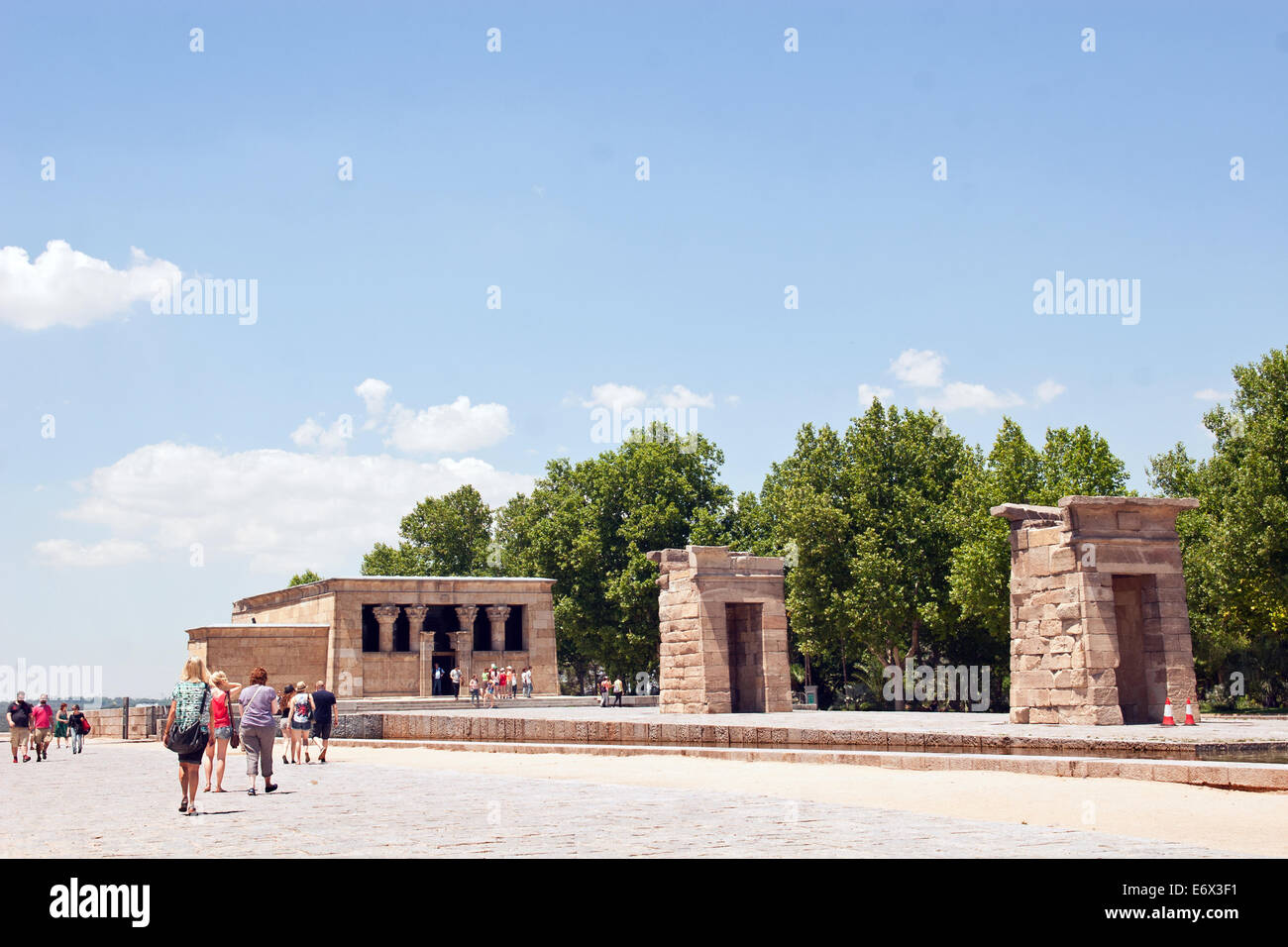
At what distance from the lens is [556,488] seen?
71250 mm

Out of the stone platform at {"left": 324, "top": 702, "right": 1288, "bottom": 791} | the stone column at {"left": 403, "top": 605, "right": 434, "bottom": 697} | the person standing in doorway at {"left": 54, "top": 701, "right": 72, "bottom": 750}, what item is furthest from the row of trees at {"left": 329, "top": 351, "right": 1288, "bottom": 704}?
the person standing in doorway at {"left": 54, "top": 701, "right": 72, "bottom": 750}

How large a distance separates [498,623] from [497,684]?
464cm

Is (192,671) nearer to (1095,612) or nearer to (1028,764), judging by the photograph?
(1028,764)

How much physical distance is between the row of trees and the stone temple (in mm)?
5936

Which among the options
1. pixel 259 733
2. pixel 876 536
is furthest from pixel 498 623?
pixel 259 733

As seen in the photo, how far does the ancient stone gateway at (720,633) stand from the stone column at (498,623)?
22.5 m

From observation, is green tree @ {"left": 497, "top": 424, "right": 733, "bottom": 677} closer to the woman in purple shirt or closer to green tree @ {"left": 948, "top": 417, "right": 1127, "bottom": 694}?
green tree @ {"left": 948, "top": 417, "right": 1127, "bottom": 694}

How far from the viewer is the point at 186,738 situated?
11914 mm

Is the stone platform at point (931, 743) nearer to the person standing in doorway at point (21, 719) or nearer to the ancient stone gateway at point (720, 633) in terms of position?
the ancient stone gateway at point (720, 633)

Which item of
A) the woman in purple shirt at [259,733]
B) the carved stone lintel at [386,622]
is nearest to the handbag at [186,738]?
the woman in purple shirt at [259,733]

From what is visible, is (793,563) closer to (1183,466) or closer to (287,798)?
(1183,466)

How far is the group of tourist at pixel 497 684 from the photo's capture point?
150 ft

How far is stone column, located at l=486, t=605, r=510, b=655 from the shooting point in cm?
5322
